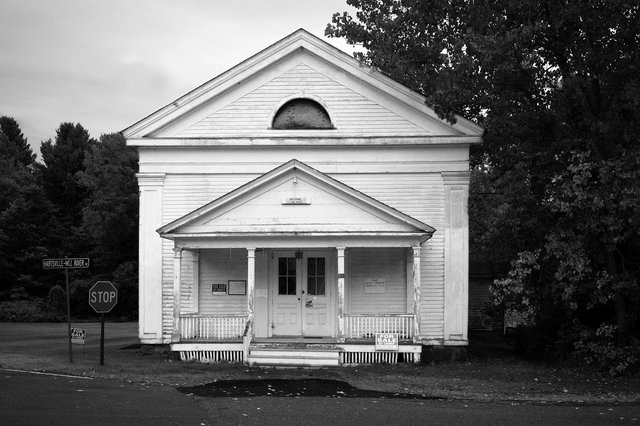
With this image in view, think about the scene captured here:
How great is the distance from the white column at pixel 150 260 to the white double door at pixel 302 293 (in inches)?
118

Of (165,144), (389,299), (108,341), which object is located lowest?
(108,341)

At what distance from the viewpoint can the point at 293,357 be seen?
18406mm

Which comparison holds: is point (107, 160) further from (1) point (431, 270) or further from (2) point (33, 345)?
(1) point (431, 270)

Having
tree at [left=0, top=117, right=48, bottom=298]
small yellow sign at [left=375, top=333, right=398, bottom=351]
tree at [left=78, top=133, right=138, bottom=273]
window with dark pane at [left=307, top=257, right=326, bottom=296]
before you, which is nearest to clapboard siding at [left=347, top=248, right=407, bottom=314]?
window with dark pane at [left=307, top=257, right=326, bottom=296]

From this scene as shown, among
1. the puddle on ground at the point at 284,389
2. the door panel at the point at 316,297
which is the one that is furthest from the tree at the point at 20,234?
Answer: the puddle on ground at the point at 284,389

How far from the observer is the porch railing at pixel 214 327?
63.6ft

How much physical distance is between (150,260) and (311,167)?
4.93m

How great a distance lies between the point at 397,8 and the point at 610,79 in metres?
9.56

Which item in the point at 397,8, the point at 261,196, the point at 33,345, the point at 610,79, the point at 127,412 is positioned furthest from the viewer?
the point at 397,8

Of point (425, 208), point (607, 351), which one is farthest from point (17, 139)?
point (607, 351)

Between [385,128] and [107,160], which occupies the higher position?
[107,160]

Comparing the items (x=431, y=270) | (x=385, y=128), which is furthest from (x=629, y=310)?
(x=385, y=128)

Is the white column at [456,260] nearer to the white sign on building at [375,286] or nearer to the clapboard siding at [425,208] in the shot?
the clapboard siding at [425,208]

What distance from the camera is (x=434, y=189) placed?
2034 centimetres
